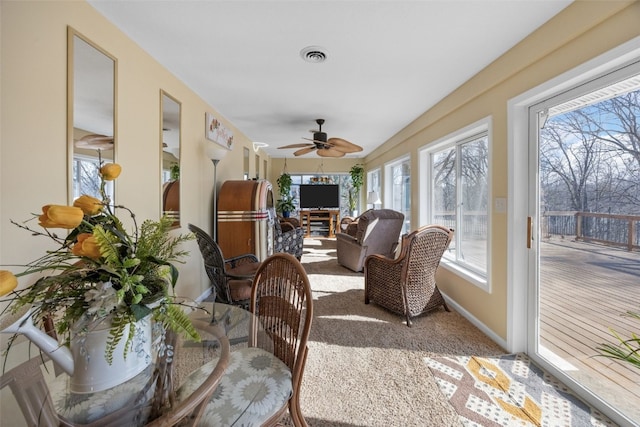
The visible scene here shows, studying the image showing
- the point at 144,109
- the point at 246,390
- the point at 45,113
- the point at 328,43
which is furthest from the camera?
the point at 144,109

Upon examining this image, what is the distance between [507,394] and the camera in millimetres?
1703

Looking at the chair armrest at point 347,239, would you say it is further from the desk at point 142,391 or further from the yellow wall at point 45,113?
the desk at point 142,391

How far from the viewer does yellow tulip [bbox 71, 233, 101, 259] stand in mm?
681

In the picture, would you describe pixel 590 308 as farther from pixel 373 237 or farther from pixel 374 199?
Result: pixel 374 199

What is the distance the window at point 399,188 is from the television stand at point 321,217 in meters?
1.90

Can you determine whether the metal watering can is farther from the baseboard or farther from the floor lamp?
the floor lamp

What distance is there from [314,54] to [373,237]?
8.66ft

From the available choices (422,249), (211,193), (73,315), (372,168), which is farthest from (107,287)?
(372,168)

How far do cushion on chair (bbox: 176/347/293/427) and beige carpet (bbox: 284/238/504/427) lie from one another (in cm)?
60

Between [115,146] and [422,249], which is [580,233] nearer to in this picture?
[422,249]

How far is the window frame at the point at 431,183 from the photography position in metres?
2.48

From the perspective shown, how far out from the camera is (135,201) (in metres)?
2.04

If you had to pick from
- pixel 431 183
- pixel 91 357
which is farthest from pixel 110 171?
pixel 431 183

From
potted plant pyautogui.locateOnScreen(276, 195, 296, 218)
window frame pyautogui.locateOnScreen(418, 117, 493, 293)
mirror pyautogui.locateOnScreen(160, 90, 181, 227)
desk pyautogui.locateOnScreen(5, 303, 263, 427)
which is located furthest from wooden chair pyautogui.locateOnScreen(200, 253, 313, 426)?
potted plant pyautogui.locateOnScreen(276, 195, 296, 218)
